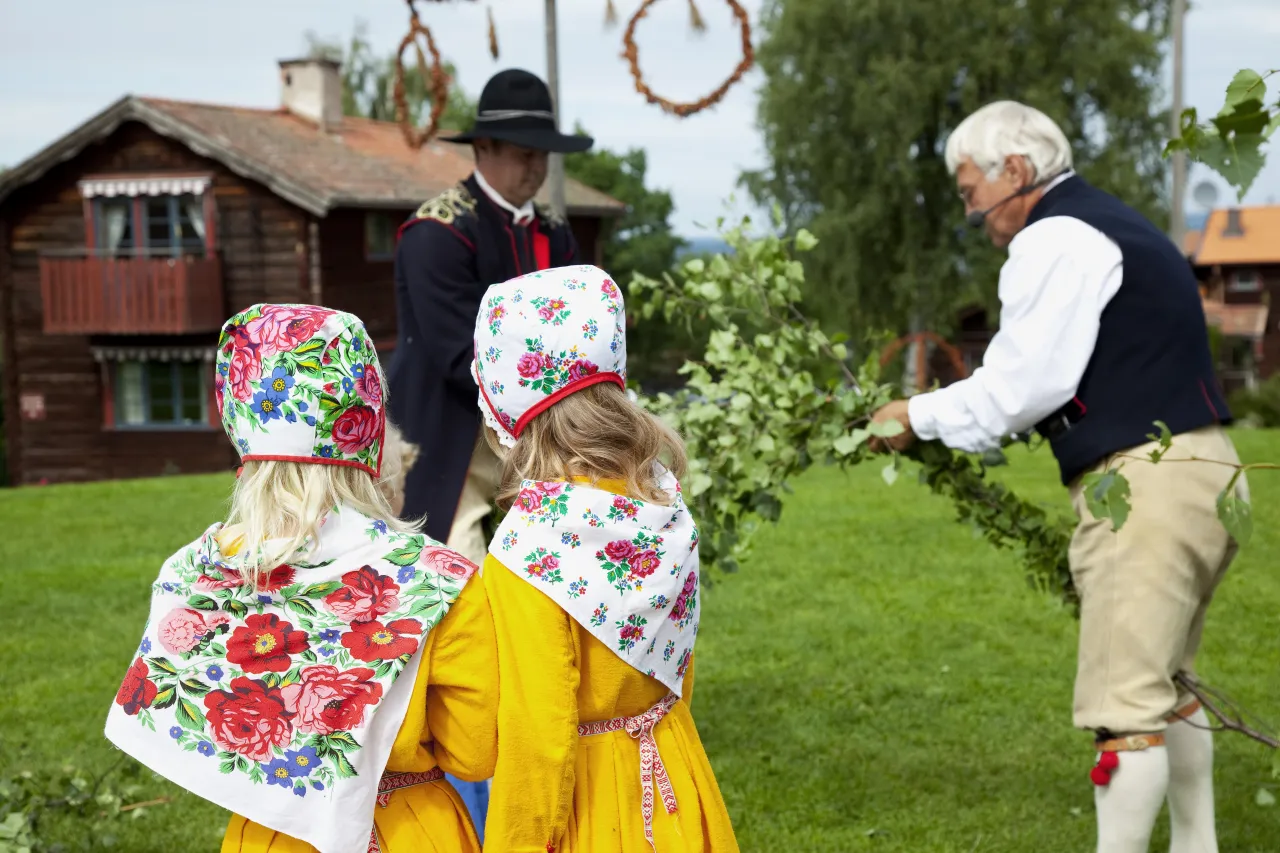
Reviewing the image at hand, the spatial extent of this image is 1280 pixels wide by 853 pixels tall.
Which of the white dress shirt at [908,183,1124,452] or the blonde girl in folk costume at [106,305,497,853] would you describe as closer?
the blonde girl in folk costume at [106,305,497,853]

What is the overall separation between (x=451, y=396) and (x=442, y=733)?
1772mm

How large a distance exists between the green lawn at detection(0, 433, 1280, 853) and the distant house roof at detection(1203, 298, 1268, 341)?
34813mm

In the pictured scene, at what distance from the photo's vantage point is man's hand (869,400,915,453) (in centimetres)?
Answer: 361

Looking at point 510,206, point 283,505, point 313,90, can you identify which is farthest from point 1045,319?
point 313,90

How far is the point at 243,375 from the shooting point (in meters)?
2.14

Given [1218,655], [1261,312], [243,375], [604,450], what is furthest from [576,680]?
[1261,312]

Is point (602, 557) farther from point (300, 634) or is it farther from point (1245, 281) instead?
point (1245, 281)

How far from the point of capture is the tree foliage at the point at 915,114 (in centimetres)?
3078

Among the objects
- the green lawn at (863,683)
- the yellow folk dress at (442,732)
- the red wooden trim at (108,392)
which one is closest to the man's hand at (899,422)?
the green lawn at (863,683)

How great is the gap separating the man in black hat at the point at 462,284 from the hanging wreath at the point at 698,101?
1.49 meters

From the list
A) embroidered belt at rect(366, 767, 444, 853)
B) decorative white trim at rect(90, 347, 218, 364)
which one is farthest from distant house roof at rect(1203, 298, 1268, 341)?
embroidered belt at rect(366, 767, 444, 853)

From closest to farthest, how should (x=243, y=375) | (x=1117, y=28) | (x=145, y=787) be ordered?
(x=243, y=375) < (x=145, y=787) < (x=1117, y=28)

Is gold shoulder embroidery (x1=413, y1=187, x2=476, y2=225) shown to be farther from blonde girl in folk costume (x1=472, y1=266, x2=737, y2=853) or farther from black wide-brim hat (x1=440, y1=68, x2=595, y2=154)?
blonde girl in folk costume (x1=472, y1=266, x2=737, y2=853)

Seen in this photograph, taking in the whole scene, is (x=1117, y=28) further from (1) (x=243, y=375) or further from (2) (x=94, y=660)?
(1) (x=243, y=375)
